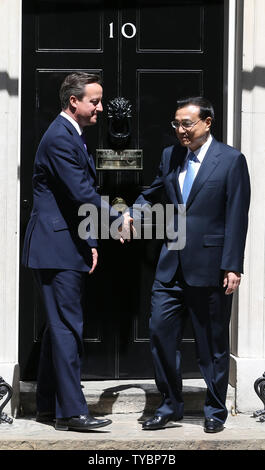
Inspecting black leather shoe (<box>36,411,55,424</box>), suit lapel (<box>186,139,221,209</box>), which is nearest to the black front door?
black leather shoe (<box>36,411,55,424</box>)

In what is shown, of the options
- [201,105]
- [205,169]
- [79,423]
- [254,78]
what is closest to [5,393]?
[79,423]

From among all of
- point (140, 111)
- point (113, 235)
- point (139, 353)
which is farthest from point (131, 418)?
point (140, 111)

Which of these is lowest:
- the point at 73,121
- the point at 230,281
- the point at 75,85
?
the point at 230,281

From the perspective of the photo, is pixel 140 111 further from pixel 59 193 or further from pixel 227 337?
pixel 227 337

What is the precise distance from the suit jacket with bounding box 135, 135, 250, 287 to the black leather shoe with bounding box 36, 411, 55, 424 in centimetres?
114

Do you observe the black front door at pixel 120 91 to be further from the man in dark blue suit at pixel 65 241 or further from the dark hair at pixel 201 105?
the dark hair at pixel 201 105

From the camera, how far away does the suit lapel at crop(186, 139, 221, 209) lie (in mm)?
6773

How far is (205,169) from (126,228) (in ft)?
2.04

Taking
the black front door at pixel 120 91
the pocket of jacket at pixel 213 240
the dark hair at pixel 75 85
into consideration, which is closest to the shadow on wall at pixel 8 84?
the black front door at pixel 120 91

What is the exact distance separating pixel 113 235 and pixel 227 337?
0.95m

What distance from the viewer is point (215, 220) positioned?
268 inches

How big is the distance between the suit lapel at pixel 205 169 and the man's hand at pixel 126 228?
412 millimetres

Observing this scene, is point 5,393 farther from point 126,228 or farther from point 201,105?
point 201,105

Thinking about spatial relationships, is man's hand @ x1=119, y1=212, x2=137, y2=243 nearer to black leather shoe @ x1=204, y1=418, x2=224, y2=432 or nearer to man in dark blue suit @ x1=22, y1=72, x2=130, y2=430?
man in dark blue suit @ x1=22, y1=72, x2=130, y2=430
